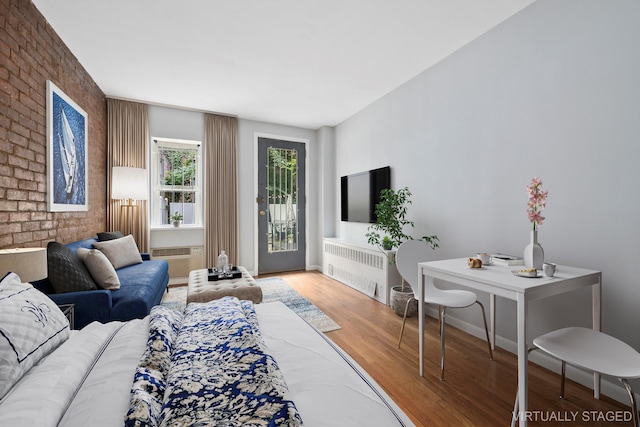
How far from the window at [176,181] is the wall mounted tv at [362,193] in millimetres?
2334

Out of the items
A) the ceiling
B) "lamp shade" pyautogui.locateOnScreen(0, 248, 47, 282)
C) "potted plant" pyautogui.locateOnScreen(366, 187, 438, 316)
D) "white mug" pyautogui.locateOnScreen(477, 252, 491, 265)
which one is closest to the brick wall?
the ceiling

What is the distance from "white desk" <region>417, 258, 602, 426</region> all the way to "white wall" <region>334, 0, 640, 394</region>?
264mm

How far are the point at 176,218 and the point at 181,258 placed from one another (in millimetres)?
617

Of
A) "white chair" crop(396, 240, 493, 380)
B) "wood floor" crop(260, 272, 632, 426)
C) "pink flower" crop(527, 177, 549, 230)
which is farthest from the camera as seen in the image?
"white chair" crop(396, 240, 493, 380)

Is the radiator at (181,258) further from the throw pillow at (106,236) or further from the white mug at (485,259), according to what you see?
the white mug at (485,259)

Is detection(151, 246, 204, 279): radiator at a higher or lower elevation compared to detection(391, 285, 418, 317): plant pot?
higher

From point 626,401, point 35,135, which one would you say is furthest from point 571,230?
point 35,135

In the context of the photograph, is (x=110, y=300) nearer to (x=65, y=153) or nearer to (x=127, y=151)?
(x=65, y=153)

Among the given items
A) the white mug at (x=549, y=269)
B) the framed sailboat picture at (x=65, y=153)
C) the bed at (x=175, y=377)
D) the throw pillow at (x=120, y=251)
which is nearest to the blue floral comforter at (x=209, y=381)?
the bed at (x=175, y=377)

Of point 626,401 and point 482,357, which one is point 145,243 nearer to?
point 482,357

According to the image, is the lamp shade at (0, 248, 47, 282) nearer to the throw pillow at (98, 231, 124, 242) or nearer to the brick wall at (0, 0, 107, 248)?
the brick wall at (0, 0, 107, 248)

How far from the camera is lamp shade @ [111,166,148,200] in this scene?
11.7 feet

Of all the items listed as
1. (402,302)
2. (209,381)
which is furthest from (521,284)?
(402,302)

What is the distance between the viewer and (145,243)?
399 centimetres
